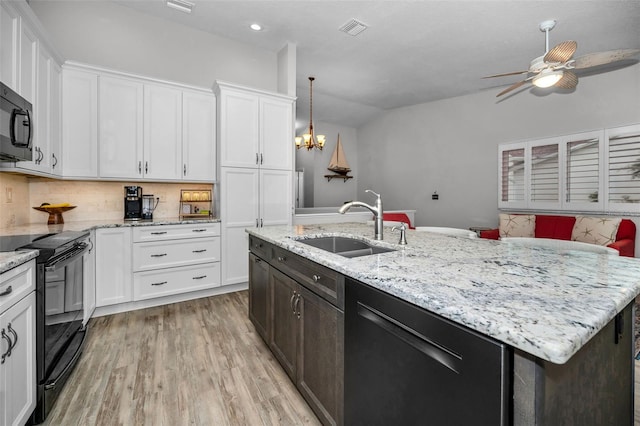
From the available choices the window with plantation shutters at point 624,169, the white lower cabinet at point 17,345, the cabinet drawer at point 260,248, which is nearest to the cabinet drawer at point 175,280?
the cabinet drawer at point 260,248

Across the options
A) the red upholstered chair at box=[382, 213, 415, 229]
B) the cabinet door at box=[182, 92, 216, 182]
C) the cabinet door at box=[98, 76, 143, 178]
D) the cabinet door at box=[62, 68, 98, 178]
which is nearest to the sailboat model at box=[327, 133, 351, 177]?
the red upholstered chair at box=[382, 213, 415, 229]

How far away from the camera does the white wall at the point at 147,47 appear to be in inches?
126

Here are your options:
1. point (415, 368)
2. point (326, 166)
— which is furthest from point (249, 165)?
point (326, 166)

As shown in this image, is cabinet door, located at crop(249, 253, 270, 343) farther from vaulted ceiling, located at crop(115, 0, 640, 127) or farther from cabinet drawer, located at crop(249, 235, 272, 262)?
vaulted ceiling, located at crop(115, 0, 640, 127)

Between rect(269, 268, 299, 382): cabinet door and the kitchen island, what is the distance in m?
0.42

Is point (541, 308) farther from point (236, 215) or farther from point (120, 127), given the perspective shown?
point (120, 127)

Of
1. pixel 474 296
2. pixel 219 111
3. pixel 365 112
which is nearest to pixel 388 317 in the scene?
pixel 474 296

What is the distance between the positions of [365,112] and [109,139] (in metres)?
5.58

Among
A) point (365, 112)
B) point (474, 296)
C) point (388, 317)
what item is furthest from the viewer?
point (365, 112)

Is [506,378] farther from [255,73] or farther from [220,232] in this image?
[255,73]

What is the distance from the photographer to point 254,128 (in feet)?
12.4

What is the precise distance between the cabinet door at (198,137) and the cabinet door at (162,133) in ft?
0.21

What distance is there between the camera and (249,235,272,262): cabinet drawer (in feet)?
→ 6.83

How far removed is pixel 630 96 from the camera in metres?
3.97
